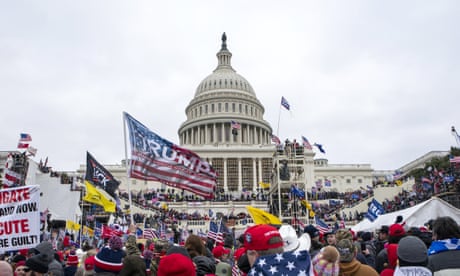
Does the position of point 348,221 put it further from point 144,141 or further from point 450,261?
point 450,261

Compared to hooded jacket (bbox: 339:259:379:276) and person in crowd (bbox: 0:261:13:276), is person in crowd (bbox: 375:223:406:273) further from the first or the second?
person in crowd (bbox: 0:261:13:276)

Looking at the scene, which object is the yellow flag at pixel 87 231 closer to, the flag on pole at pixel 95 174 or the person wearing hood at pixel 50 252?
the flag on pole at pixel 95 174

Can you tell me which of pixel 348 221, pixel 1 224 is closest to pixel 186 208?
pixel 348 221

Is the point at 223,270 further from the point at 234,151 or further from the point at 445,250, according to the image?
the point at 234,151

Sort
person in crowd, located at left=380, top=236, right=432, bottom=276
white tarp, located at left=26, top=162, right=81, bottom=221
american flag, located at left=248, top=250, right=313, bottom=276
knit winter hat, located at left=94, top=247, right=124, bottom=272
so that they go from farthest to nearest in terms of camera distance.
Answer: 1. white tarp, located at left=26, top=162, right=81, bottom=221
2. knit winter hat, located at left=94, top=247, right=124, bottom=272
3. person in crowd, located at left=380, top=236, right=432, bottom=276
4. american flag, located at left=248, top=250, right=313, bottom=276

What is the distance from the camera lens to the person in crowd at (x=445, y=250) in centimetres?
486

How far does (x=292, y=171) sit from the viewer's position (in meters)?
46.4

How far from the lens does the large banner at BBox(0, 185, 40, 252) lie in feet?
27.1

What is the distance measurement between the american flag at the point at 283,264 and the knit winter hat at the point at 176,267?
1059mm

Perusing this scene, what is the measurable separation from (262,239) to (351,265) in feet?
6.34

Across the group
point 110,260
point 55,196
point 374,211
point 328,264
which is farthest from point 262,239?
point 55,196

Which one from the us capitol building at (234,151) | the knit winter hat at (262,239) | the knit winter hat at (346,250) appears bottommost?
the knit winter hat at (346,250)

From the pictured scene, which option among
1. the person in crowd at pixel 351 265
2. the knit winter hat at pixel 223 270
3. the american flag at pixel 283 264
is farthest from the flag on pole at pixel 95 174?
the american flag at pixel 283 264

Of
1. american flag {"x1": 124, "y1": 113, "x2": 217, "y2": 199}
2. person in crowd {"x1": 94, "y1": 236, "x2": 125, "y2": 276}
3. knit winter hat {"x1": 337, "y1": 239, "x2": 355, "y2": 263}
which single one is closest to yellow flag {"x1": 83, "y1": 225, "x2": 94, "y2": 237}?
american flag {"x1": 124, "y1": 113, "x2": 217, "y2": 199}
